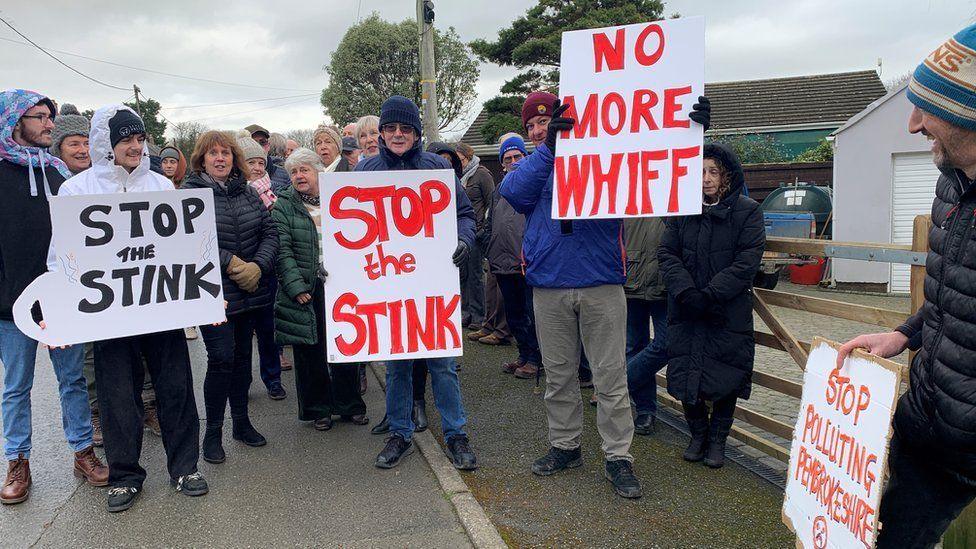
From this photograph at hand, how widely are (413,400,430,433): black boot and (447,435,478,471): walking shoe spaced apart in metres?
0.57

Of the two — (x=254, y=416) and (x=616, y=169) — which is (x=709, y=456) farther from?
(x=254, y=416)

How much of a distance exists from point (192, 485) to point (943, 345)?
3.84 meters

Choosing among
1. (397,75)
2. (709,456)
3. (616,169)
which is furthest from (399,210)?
(397,75)

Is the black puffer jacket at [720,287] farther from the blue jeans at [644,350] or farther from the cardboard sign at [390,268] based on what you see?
the cardboard sign at [390,268]

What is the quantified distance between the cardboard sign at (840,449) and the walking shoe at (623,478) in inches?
45.3

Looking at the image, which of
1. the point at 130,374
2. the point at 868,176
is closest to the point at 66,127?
the point at 130,374

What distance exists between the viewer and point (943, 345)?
2.05 meters

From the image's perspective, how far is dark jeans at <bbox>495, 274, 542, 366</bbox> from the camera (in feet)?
21.5

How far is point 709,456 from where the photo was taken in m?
4.28

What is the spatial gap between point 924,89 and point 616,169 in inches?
68.3

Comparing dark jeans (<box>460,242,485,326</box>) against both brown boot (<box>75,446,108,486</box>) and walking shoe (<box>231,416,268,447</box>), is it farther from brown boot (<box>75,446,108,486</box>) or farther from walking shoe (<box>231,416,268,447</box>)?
brown boot (<box>75,446,108,486</box>)

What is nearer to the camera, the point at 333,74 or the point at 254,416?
the point at 254,416

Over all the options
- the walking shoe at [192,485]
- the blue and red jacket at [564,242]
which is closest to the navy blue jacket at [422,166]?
the blue and red jacket at [564,242]

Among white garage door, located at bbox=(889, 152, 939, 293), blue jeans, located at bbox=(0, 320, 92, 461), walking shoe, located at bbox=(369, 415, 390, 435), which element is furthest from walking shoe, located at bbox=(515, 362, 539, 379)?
white garage door, located at bbox=(889, 152, 939, 293)
